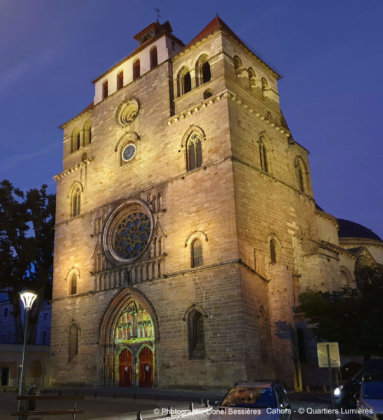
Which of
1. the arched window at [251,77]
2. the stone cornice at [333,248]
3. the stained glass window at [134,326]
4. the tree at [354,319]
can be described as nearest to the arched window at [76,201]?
the stained glass window at [134,326]

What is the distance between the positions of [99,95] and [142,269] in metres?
13.7

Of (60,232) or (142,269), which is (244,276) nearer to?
(142,269)

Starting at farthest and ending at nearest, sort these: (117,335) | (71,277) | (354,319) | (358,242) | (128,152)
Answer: (358,242) < (71,277) < (128,152) < (117,335) < (354,319)

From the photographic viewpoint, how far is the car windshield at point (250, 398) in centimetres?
854

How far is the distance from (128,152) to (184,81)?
5306 mm

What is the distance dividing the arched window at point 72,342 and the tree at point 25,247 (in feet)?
24.7

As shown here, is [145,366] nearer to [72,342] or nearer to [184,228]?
[72,342]

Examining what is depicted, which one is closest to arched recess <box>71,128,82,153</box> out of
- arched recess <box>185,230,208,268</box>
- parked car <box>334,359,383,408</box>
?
arched recess <box>185,230,208,268</box>

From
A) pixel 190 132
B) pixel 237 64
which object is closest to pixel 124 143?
pixel 190 132

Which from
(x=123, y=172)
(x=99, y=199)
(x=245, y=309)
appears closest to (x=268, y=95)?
(x=123, y=172)

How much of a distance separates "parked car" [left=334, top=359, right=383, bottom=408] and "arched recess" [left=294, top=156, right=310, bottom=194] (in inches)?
626

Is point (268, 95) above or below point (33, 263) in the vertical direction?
above

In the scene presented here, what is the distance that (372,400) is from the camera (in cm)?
899

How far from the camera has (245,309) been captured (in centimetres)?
1930
